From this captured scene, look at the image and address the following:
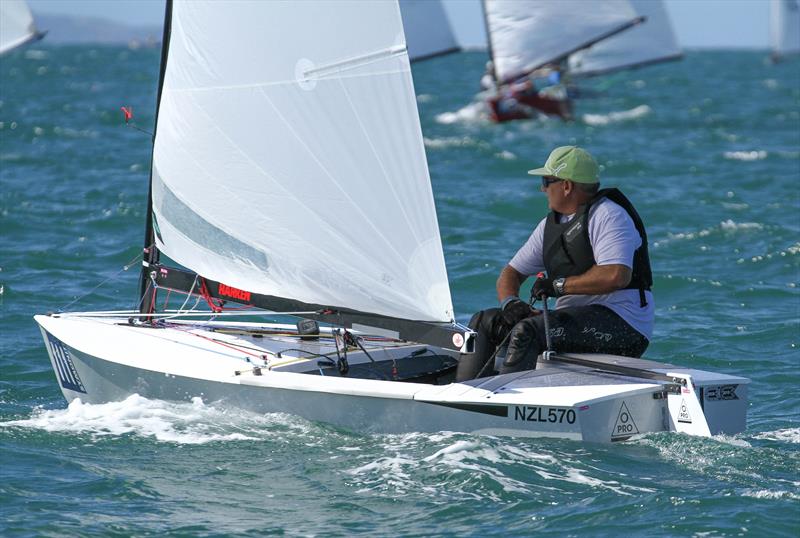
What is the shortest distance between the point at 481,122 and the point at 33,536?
71.6ft

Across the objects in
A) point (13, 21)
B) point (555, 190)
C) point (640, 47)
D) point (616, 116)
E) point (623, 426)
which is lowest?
point (623, 426)

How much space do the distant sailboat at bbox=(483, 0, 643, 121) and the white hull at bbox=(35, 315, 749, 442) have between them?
55.7ft

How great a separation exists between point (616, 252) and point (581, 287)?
0.21 metres

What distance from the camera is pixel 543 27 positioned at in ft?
73.9

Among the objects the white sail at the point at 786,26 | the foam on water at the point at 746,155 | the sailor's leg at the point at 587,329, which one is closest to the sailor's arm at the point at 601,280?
the sailor's leg at the point at 587,329

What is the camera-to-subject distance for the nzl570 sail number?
5172 mm

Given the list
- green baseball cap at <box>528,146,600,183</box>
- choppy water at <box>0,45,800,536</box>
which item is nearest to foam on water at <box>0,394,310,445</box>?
choppy water at <box>0,45,800,536</box>

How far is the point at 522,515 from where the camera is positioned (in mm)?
4648

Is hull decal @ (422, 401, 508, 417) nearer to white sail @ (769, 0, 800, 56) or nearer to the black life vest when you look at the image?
the black life vest

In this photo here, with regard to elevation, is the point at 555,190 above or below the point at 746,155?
above

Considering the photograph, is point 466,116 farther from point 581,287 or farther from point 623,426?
point 623,426

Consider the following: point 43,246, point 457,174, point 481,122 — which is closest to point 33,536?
point 43,246

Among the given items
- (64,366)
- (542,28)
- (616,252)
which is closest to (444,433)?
(616,252)

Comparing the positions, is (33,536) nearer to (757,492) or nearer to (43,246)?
(757,492)
